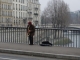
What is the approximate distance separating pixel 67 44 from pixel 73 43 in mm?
551

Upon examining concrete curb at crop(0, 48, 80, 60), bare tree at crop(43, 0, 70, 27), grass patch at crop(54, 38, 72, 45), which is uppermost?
bare tree at crop(43, 0, 70, 27)

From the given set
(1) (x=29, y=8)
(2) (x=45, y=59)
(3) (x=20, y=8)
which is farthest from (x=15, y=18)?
(2) (x=45, y=59)

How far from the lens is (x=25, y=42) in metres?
20.4

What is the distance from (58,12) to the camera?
95.9m

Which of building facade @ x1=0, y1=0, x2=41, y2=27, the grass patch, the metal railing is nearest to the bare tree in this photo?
building facade @ x1=0, y1=0, x2=41, y2=27

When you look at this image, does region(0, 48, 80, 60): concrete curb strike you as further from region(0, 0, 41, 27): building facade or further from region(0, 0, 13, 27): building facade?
region(0, 0, 13, 27): building facade

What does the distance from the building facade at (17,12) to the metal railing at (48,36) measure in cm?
7679

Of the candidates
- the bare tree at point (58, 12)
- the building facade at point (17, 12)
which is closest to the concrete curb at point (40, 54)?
the bare tree at point (58, 12)

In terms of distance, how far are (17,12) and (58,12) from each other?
23.5 meters

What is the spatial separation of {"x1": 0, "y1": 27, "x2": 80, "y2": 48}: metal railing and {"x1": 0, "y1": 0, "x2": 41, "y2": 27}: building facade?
7679 cm

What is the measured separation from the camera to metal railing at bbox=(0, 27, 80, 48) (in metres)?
18.0

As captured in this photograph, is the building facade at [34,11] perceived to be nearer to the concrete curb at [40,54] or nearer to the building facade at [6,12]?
the building facade at [6,12]

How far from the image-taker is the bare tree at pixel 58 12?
3735 inches

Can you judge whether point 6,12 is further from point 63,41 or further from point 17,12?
point 63,41
